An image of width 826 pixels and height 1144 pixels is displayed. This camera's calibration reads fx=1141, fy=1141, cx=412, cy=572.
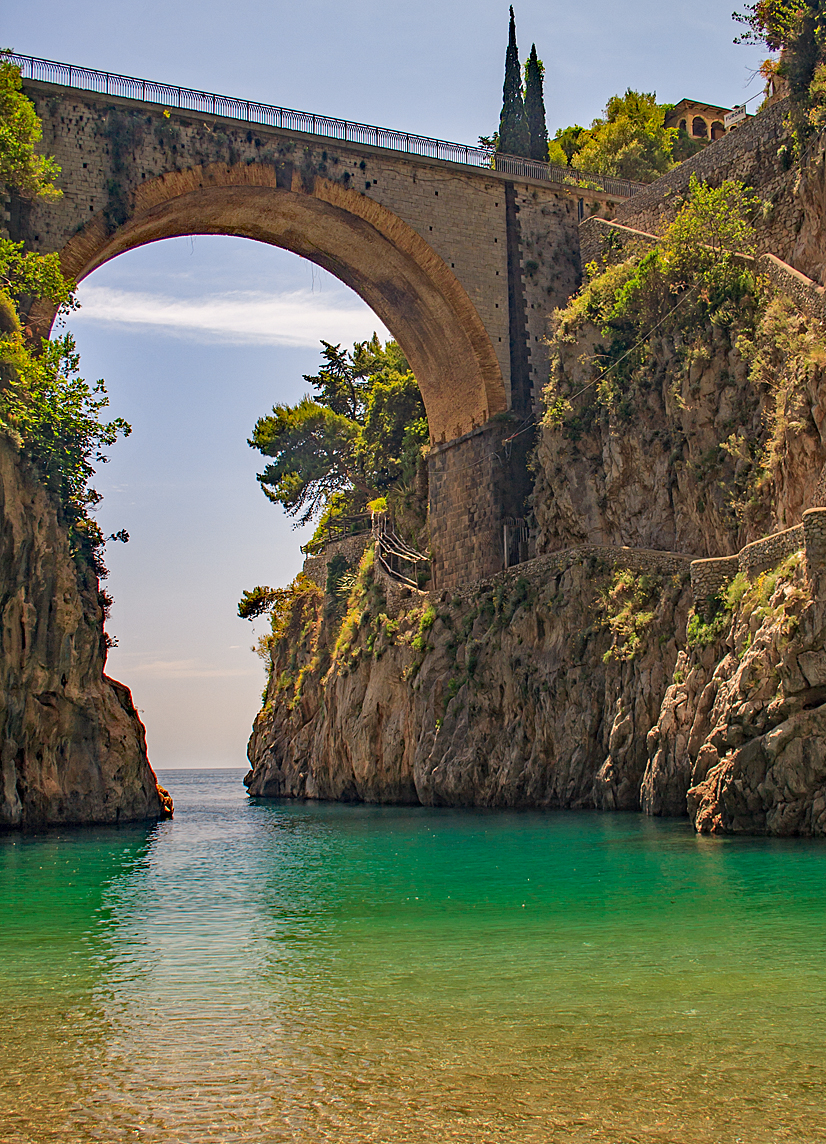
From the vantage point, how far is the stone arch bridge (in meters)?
28.9

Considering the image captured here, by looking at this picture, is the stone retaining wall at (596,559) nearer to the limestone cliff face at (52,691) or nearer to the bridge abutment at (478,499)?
the bridge abutment at (478,499)

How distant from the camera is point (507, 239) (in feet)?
113

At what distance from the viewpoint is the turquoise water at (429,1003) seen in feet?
18.7

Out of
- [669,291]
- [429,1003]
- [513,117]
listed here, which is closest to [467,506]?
[669,291]

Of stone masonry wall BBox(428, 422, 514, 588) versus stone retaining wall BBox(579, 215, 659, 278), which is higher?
stone retaining wall BBox(579, 215, 659, 278)

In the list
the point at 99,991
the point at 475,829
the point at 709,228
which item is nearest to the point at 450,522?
the point at 709,228

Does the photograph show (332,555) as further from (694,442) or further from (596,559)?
(694,442)

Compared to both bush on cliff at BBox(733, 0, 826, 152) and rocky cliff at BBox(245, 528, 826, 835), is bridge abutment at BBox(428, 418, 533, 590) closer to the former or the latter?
rocky cliff at BBox(245, 528, 826, 835)

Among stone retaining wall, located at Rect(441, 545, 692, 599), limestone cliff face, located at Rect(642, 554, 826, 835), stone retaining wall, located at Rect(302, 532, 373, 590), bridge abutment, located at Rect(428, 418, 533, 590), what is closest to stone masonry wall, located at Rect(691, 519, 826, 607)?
limestone cliff face, located at Rect(642, 554, 826, 835)

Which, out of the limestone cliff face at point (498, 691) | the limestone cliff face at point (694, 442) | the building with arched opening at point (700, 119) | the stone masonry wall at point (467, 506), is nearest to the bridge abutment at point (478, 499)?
the stone masonry wall at point (467, 506)

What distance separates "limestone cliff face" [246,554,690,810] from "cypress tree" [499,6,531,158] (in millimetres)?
18545

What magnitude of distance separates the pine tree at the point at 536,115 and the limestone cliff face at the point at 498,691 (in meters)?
18.8

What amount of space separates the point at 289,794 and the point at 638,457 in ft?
63.9

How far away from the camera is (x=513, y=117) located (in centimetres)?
4506
